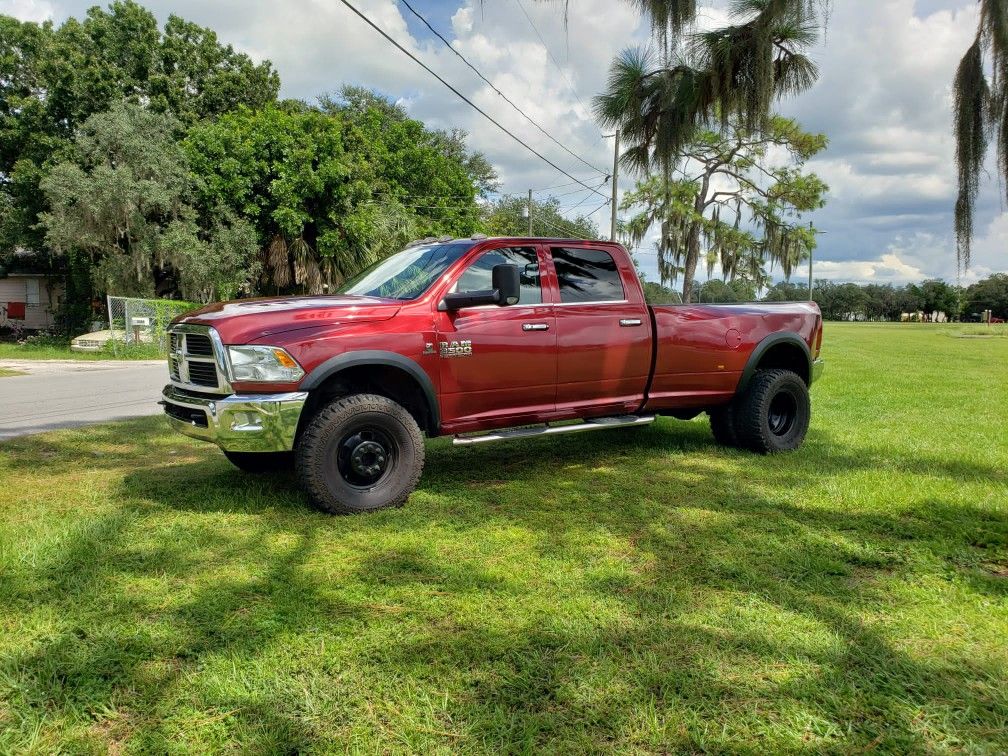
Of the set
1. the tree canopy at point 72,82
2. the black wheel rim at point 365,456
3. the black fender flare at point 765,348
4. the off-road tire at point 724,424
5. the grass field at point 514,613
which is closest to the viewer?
the grass field at point 514,613

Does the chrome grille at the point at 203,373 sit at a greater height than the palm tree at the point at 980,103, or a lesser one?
lesser

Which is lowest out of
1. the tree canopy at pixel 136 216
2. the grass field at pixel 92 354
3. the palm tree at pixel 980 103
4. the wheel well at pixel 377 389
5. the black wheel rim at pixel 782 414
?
the black wheel rim at pixel 782 414

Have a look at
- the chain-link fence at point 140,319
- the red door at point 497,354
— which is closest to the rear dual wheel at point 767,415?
the red door at point 497,354

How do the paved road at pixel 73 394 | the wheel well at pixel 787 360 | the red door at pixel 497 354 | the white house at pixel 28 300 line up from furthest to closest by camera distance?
the white house at pixel 28 300, the paved road at pixel 73 394, the wheel well at pixel 787 360, the red door at pixel 497 354

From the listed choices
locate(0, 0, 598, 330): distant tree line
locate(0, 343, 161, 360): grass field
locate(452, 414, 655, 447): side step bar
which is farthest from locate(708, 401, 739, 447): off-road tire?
locate(0, 0, 598, 330): distant tree line

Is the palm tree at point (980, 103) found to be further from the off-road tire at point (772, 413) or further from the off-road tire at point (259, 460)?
the off-road tire at point (259, 460)

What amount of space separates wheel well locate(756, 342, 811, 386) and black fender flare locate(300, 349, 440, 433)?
353 cm

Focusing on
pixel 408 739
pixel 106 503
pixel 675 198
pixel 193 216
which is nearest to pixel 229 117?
pixel 193 216

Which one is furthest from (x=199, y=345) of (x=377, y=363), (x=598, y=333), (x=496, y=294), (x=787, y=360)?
(x=787, y=360)

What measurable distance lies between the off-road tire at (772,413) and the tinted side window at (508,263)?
2.49 metres

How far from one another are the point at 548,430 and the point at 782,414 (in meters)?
2.88

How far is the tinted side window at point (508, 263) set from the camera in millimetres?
5258

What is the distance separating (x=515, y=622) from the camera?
3.08 metres

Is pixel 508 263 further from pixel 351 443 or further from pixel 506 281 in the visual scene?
pixel 351 443
